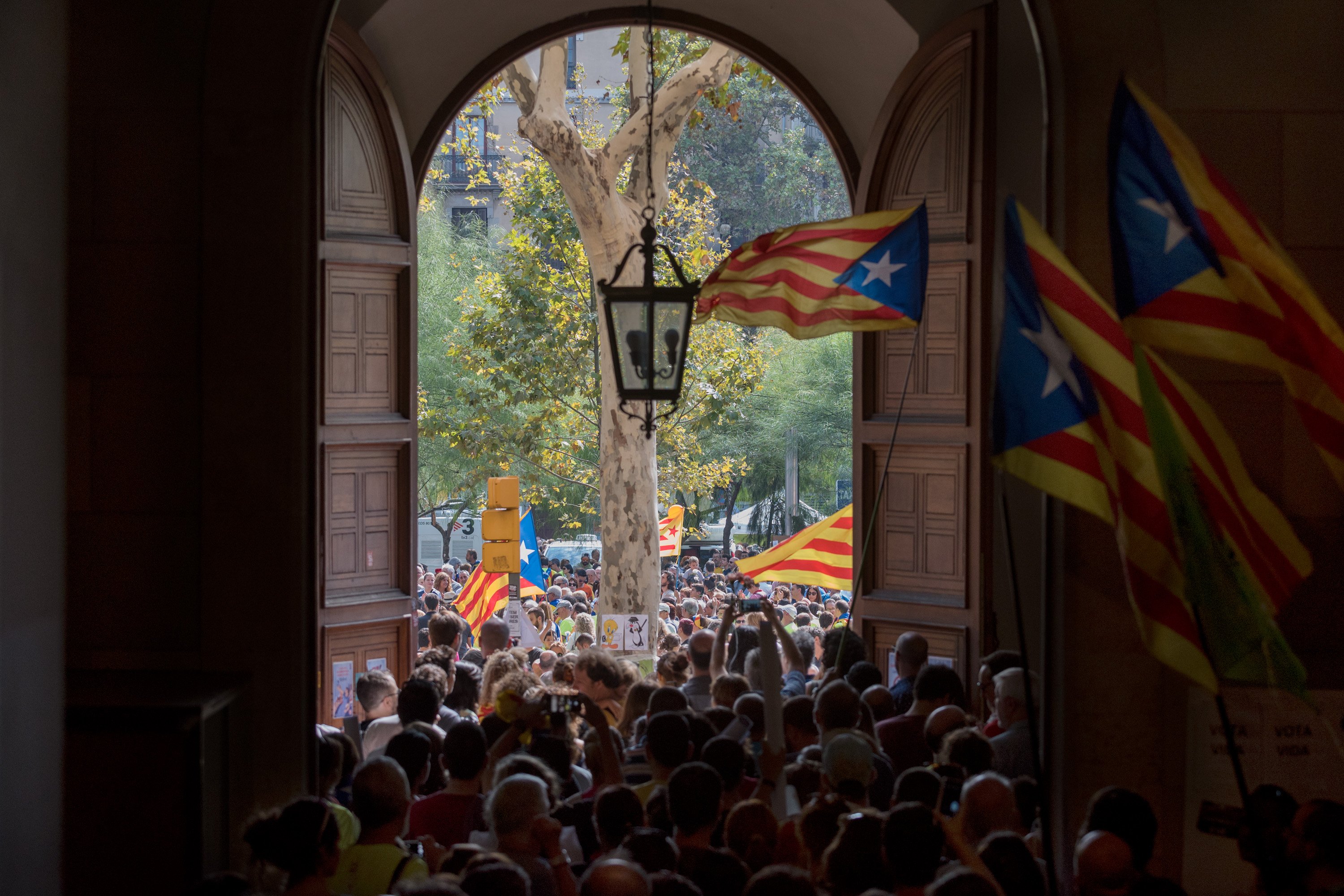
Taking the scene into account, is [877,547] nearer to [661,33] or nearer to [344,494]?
[344,494]

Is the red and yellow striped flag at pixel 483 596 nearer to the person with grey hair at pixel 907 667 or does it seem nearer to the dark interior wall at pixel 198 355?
the person with grey hair at pixel 907 667


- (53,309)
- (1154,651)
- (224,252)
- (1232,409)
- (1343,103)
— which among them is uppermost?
(1343,103)

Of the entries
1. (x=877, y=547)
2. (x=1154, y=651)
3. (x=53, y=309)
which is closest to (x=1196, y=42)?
(x=1154, y=651)

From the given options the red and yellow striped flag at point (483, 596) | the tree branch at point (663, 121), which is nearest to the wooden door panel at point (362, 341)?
the red and yellow striped flag at point (483, 596)

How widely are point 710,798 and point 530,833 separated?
55cm

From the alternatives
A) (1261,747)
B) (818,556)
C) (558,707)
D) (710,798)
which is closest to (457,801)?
(558,707)

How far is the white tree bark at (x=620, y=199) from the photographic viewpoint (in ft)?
47.3

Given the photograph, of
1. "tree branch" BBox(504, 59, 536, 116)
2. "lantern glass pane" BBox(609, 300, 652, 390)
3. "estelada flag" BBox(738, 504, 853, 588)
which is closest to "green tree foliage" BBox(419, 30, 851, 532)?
"tree branch" BBox(504, 59, 536, 116)

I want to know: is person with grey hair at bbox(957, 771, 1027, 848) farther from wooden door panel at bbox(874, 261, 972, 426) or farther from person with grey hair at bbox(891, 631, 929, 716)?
wooden door panel at bbox(874, 261, 972, 426)

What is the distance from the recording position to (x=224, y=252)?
5.23 metres

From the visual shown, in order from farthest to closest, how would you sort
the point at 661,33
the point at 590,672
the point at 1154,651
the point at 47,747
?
the point at 661,33 → the point at 590,672 → the point at 47,747 → the point at 1154,651

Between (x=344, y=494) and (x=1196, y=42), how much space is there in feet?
17.4

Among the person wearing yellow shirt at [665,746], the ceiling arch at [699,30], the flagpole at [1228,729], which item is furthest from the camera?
the ceiling arch at [699,30]

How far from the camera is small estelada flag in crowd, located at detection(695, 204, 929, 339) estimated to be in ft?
22.5
